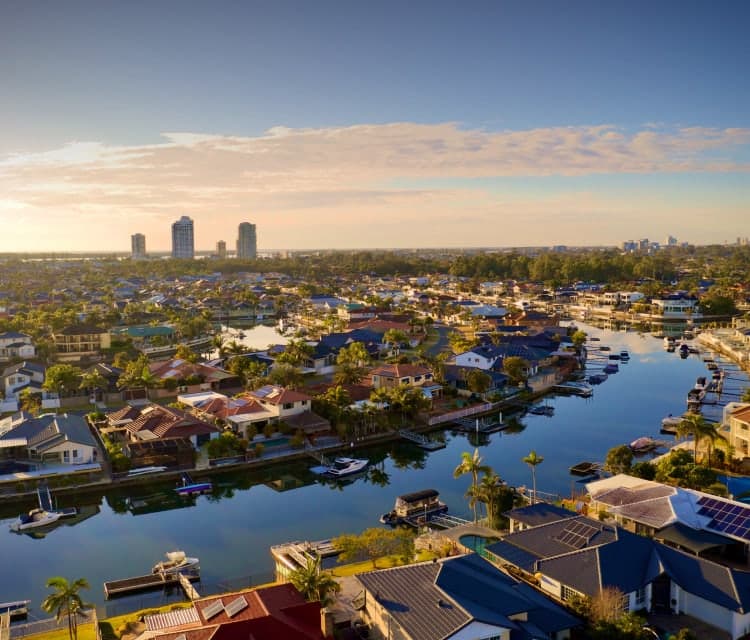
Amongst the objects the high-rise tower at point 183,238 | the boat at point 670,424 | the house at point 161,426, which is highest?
the high-rise tower at point 183,238

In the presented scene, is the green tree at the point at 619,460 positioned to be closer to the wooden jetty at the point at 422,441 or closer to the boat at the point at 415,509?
the boat at the point at 415,509

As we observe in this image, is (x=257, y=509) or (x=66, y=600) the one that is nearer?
(x=66, y=600)

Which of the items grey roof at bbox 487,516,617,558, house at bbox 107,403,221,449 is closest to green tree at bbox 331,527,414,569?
grey roof at bbox 487,516,617,558

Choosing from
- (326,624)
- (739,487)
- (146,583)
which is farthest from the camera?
(739,487)

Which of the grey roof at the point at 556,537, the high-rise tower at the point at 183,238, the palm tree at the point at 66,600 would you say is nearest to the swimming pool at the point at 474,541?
the grey roof at the point at 556,537

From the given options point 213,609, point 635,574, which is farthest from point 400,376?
point 213,609

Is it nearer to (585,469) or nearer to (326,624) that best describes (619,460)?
(585,469)

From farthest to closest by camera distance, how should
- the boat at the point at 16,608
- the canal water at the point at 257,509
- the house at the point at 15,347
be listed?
the house at the point at 15,347, the canal water at the point at 257,509, the boat at the point at 16,608
